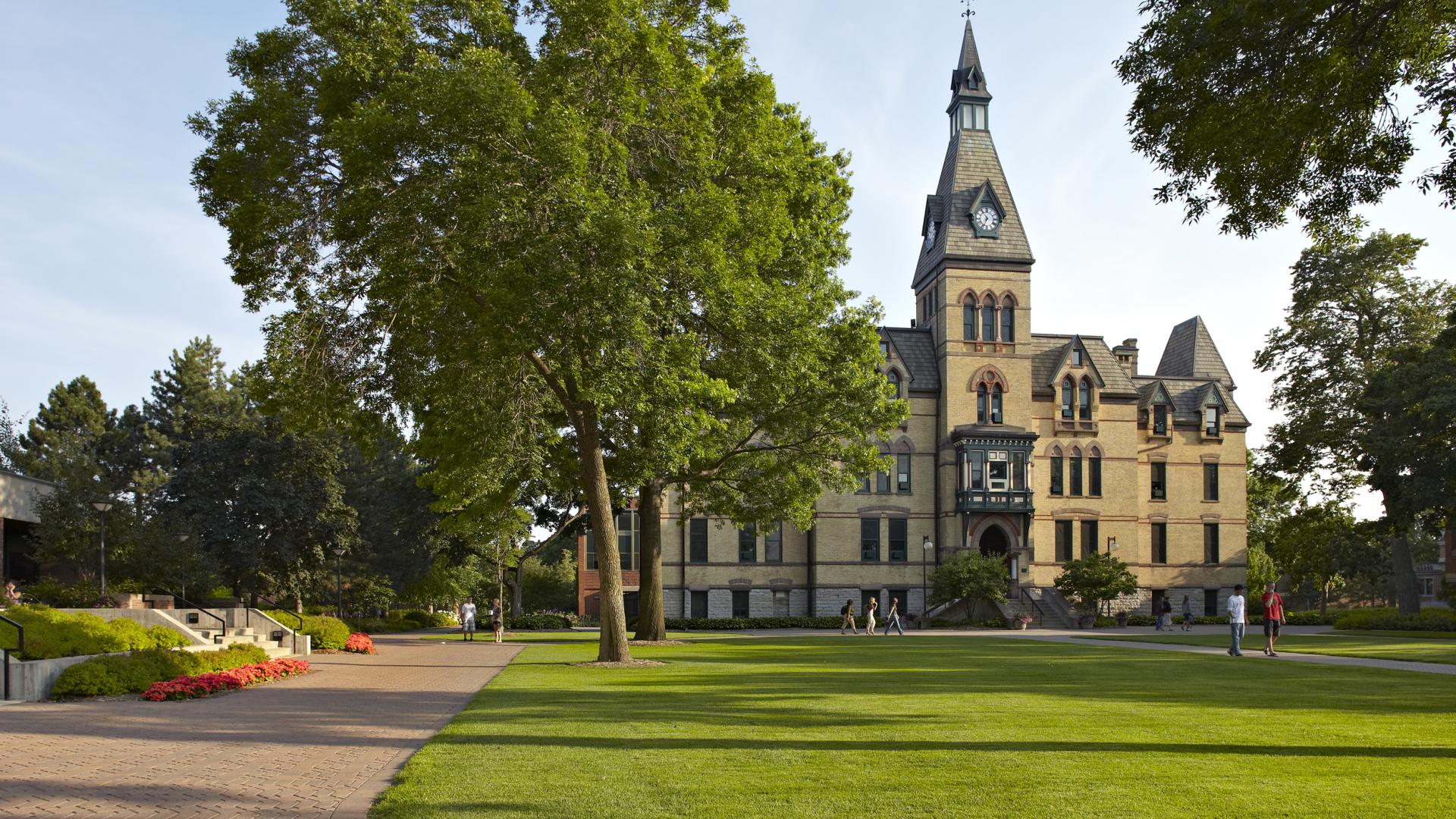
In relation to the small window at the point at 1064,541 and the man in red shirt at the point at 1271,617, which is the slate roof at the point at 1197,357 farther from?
the man in red shirt at the point at 1271,617

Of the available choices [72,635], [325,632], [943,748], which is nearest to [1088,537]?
[325,632]

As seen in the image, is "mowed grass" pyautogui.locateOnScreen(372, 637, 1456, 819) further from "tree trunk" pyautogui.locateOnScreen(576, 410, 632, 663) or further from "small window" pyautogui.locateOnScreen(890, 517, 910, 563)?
"small window" pyautogui.locateOnScreen(890, 517, 910, 563)

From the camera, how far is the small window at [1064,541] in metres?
59.1

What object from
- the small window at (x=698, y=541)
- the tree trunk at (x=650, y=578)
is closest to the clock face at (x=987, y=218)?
the small window at (x=698, y=541)

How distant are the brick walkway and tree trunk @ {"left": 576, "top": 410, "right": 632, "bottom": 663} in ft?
13.8

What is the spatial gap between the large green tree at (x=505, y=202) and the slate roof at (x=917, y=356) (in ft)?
106

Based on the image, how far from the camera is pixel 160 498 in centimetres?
4706

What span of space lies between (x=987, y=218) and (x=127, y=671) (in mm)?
48152

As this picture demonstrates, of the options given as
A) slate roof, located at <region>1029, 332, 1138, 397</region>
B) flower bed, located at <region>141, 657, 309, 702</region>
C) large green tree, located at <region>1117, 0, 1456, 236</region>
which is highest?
slate roof, located at <region>1029, 332, 1138, 397</region>

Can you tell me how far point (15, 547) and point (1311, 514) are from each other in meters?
58.0

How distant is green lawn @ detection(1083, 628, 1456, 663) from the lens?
27.7 meters

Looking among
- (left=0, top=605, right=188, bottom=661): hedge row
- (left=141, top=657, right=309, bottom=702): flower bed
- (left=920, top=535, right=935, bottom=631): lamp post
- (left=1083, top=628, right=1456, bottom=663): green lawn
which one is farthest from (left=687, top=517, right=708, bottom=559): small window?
(left=0, top=605, right=188, bottom=661): hedge row

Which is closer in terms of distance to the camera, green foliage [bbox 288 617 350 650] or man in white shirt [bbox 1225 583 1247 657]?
man in white shirt [bbox 1225 583 1247 657]

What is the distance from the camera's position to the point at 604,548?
79.5 feet
